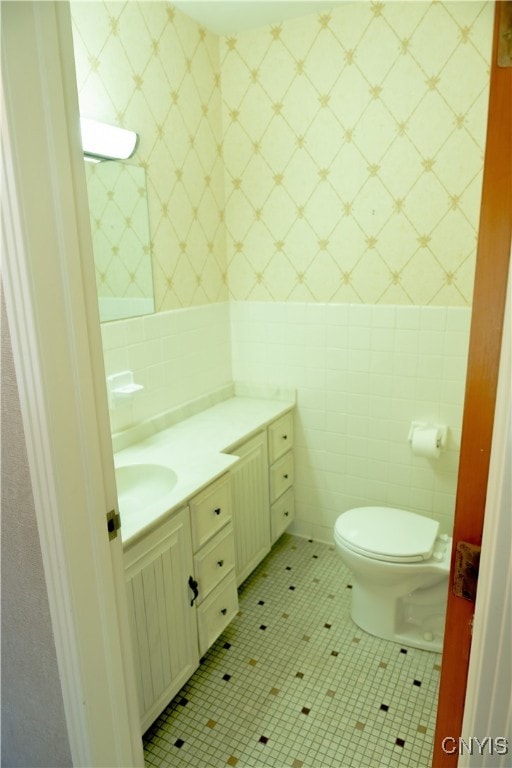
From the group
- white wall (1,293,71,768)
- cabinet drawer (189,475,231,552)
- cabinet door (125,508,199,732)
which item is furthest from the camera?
cabinet drawer (189,475,231,552)

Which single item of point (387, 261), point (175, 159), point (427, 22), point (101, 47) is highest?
point (427, 22)

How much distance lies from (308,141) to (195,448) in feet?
5.02

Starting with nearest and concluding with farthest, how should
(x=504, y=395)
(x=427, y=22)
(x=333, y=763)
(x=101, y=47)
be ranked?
1. (x=504, y=395)
2. (x=333, y=763)
3. (x=101, y=47)
4. (x=427, y=22)

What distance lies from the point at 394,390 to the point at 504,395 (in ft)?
5.80

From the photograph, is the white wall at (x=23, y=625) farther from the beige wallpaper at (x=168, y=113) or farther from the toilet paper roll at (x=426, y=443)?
→ the toilet paper roll at (x=426, y=443)

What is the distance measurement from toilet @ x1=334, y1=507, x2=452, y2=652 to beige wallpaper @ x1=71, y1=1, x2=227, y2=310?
4.46 ft

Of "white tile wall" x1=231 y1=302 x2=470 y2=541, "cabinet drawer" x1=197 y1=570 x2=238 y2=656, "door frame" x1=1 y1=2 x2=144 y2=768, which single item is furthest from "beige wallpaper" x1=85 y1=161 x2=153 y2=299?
"cabinet drawer" x1=197 y1=570 x2=238 y2=656

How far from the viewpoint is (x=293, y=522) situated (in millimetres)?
2877

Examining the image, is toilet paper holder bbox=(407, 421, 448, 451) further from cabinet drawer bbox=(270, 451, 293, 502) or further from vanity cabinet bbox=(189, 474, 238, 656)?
vanity cabinet bbox=(189, 474, 238, 656)

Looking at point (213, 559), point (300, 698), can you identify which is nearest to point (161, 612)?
point (213, 559)

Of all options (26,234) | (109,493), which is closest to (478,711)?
(109,493)

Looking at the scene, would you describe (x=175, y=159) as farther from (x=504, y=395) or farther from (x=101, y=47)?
(x=504, y=395)

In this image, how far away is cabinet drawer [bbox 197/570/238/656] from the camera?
1.83 meters

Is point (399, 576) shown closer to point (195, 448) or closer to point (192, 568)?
point (192, 568)
